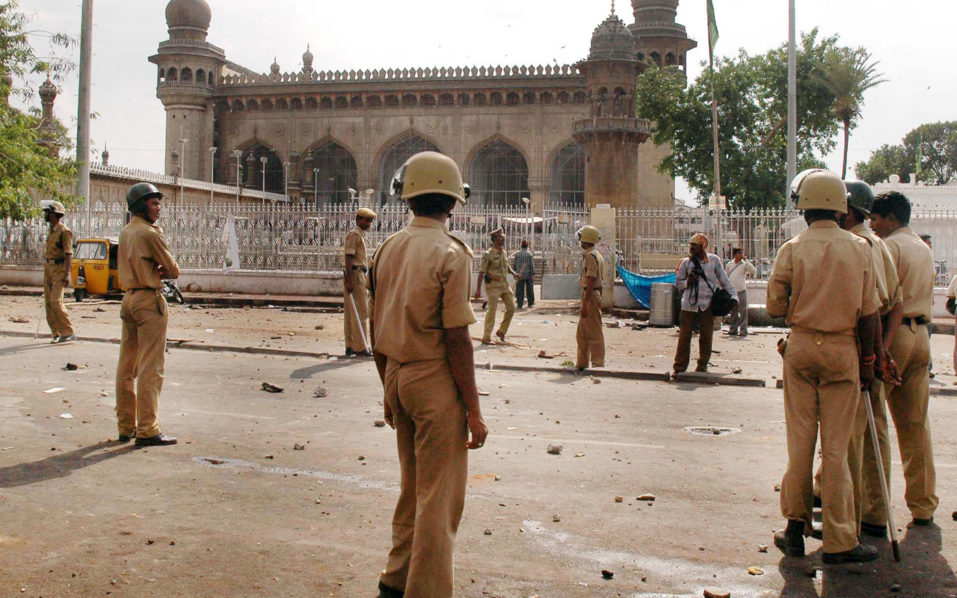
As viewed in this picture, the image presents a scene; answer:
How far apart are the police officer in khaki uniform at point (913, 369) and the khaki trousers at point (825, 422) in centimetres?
62

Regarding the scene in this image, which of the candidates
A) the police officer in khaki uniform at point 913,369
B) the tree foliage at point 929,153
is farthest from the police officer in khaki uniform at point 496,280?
the tree foliage at point 929,153

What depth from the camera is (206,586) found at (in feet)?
11.4

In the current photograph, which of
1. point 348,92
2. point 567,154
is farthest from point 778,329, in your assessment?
point 348,92

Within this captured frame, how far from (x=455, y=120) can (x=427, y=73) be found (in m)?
2.93

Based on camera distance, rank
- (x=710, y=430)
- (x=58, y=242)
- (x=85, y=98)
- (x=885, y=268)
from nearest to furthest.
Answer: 1. (x=885, y=268)
2. (x=710, y=430)
3. (x=58, y=242)
4. (x=85, y=98)

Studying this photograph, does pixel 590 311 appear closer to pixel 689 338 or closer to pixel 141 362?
pixel 689 338

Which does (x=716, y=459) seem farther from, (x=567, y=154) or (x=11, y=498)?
(x=567, y=154)

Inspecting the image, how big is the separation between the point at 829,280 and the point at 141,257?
3.99m

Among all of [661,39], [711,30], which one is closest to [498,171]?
[661,39]

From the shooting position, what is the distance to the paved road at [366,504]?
3594mm

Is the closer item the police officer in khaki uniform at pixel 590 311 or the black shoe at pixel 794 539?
the black shoe at pixel 794 539

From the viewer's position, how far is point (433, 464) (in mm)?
3109

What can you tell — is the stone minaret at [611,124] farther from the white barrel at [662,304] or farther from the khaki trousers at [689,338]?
the khaki trousers at [689,338]

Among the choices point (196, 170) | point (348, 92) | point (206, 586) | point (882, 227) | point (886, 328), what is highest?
point (348, 92)
